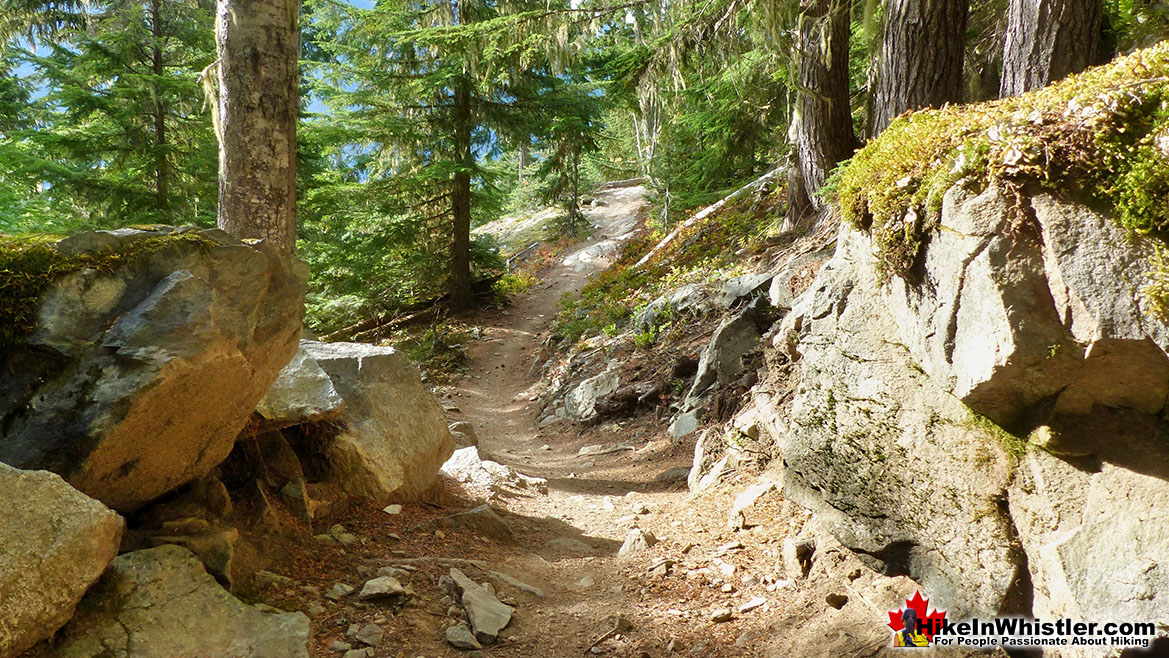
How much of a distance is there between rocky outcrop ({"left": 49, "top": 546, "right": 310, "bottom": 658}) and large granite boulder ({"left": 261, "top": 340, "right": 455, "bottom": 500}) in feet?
4.15

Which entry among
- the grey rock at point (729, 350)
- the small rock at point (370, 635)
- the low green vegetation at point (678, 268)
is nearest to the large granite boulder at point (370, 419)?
the small rock at point (370, 635)

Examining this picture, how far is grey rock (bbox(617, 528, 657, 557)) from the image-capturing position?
476 cm

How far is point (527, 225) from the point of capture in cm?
3375

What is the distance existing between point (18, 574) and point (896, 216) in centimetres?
361

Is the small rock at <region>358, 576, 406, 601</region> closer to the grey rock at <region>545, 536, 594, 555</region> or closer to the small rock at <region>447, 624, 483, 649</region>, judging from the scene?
the small rock at <region>447, 624, 483, 649</region>

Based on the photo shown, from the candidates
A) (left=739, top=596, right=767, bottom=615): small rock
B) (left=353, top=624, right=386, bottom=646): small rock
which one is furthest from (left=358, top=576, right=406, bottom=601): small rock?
(left=739, top=596, right=767, bottom=615): small rock

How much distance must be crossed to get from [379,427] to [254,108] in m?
2.84

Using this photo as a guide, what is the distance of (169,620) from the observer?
2654 millimetres

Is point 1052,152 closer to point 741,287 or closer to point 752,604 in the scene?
point 752,604

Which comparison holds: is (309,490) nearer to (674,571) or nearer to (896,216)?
(674,571)

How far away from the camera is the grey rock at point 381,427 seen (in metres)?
4.57

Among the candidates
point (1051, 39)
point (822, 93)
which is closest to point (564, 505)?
point (1051, 39)

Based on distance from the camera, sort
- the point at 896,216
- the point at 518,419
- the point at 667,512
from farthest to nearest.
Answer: the point at 518,419
the point at 667,512
the point at 896,216

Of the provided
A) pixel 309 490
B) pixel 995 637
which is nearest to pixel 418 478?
pixel 309 490
